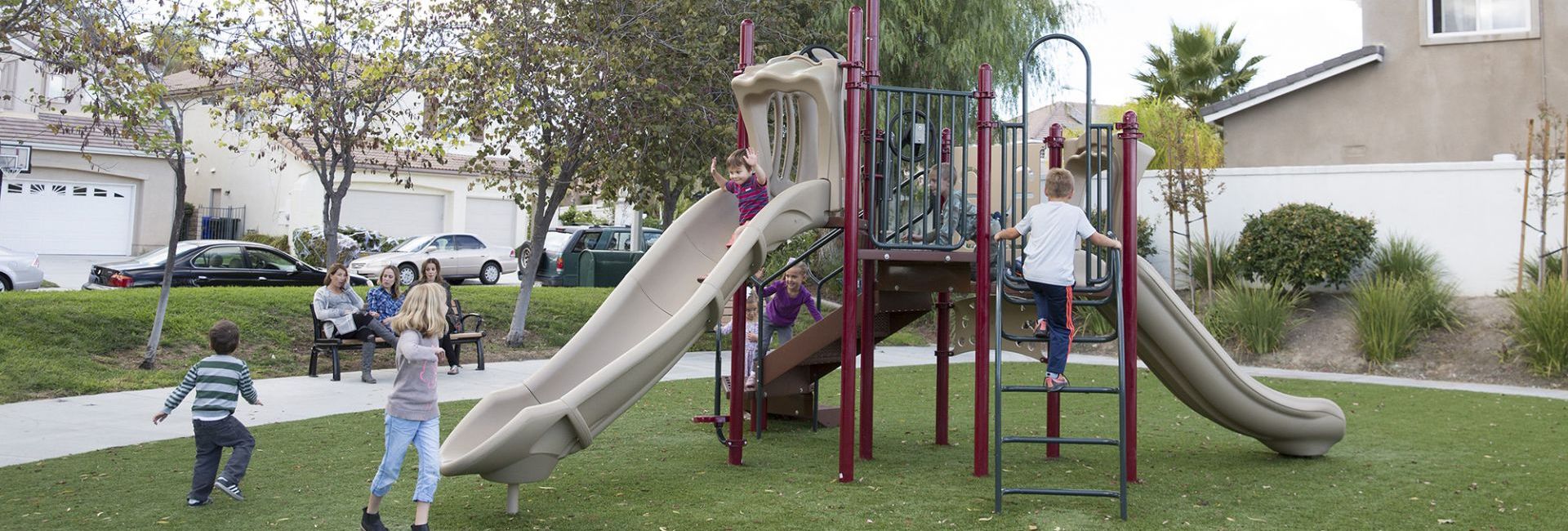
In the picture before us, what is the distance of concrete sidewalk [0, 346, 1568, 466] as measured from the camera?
337 inches

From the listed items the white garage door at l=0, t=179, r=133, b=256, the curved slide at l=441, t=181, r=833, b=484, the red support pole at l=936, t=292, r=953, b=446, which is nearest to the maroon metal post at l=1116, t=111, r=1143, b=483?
the red support pole at l=936, t=292, r=953, b=446

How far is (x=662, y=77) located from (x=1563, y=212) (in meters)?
11.4

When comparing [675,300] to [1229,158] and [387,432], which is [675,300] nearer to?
[387,432]

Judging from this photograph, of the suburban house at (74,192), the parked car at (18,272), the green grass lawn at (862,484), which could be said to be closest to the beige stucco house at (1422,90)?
the green grass lawn at (862,484)

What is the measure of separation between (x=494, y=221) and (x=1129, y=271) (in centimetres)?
3050

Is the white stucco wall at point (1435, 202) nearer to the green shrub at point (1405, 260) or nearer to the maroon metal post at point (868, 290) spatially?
the green shrub at point (1405, 260)

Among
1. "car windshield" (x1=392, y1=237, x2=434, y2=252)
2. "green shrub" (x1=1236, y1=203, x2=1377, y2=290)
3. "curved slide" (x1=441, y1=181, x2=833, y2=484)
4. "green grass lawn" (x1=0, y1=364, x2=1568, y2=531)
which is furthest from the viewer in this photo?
"car windshield" (x1=392, y1=237, x2=434, y2=252)

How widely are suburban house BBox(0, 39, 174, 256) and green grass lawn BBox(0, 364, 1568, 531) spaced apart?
78.8 feet

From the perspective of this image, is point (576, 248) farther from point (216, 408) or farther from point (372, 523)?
point (372, 523)

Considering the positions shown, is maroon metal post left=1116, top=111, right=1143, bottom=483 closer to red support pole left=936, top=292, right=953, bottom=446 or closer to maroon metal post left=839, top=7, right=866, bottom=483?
maroon metal post left=839, top=7, right=866, bottom=483

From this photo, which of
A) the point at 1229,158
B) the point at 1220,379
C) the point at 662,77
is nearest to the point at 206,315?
the point at 662,77

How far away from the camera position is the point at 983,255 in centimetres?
734

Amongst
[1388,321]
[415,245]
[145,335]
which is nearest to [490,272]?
[415,245]

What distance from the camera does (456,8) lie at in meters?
14.8
